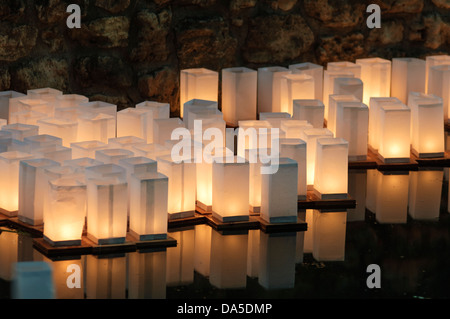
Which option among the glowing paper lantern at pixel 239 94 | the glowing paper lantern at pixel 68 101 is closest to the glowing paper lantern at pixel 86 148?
the glowing paper lantern at pixel 68 101

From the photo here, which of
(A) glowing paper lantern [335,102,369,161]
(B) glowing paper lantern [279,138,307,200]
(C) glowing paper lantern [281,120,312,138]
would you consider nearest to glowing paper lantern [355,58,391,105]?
(A) glowing paper lantern [335,102,369,161]

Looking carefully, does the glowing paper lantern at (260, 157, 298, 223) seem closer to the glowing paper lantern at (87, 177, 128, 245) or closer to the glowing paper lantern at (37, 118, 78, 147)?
the glowing paper lantern at (87, 177, 128, 245)

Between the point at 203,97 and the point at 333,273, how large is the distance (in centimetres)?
190

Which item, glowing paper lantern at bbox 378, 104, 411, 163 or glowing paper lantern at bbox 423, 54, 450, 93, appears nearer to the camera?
glowing paper lantern at bbox 378, 104, 411, 163

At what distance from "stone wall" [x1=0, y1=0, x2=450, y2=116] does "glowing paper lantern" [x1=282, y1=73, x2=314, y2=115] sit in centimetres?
64

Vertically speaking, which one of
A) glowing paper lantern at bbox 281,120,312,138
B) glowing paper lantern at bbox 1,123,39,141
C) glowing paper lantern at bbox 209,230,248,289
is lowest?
glowing paper lantern at bbox 209,230,248,289

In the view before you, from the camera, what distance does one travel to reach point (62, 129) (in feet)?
11.5

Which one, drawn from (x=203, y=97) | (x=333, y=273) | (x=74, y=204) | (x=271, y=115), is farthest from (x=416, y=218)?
(x=203, y=97)

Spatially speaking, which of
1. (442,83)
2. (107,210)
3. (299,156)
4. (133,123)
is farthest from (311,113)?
(107,210)

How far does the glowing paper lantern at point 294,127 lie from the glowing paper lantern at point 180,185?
1.85 ft

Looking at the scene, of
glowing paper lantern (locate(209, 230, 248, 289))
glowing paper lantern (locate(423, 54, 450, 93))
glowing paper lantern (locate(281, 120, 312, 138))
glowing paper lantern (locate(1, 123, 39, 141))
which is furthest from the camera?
glowing paper lantern (locate(423, 54, 450, 93))

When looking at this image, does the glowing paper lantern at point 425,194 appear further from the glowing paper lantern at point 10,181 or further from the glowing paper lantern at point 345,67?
the glowing paper lantern at point 10,181

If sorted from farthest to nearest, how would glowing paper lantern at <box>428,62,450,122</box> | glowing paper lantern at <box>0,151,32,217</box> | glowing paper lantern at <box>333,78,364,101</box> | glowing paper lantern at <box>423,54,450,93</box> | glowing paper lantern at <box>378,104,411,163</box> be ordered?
glowing paper lantern at <box>423,54,450,93</box> < glowing paper lantern at <box>428,62,450,122</box> < glowing paper lantern at <box>333,78,364,101</box> < glowing paper lantern at <box>378,104,411,163</box> < glowing paper lantern at <box>0,151,32,217</box>

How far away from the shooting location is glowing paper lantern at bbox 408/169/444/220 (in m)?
3.21
